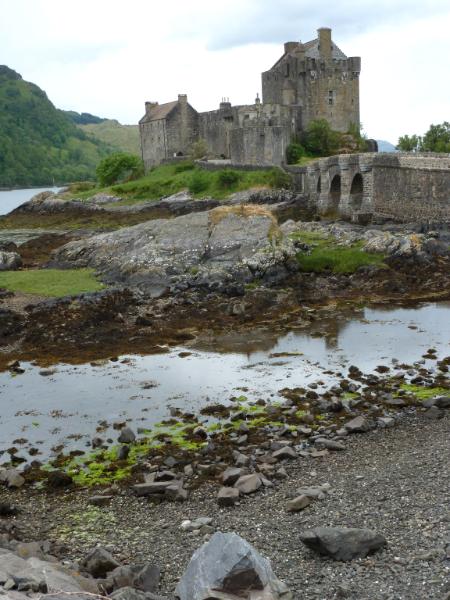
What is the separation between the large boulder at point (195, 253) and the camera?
3275 cm

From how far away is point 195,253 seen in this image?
35062 millimetres

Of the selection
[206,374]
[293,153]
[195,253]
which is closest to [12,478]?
[206,374]

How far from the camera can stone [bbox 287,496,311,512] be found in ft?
40.1

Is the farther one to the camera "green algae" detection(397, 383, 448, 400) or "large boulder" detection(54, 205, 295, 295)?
"large boulder" detection(54, 205, 295, 295)

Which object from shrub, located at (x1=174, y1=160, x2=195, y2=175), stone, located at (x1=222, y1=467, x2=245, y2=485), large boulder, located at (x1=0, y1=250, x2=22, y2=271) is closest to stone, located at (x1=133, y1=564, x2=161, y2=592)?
stone, located at (x1=222, y1=467, x2=245, y2=485)

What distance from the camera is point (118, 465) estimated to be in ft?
49.8

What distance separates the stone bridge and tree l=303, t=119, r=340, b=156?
6856 millimetres

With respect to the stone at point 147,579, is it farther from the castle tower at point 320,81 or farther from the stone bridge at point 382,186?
the castle tower at point 320,81

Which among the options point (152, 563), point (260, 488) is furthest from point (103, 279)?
point (152, 563)

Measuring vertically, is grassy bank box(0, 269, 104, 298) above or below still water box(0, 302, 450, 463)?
above

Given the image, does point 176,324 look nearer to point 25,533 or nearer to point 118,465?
point 118,465

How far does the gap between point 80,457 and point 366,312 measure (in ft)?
49.4

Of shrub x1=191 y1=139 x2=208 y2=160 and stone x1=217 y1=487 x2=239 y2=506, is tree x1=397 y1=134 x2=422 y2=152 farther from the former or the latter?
stone x1=217 y1=487 x2=239 y2=506

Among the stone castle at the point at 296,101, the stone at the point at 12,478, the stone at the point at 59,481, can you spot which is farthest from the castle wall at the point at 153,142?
the stone at the point at 59,481
